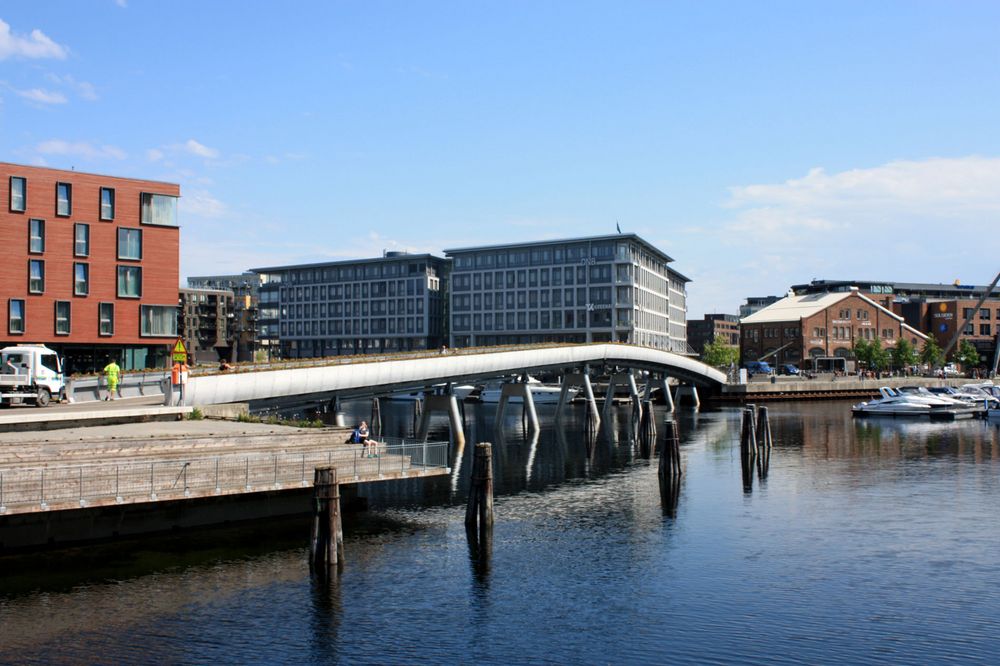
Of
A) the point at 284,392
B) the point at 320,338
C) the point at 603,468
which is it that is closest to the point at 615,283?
the point at 320,338

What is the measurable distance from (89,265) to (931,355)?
157m

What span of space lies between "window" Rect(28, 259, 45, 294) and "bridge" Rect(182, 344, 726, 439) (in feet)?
74.3

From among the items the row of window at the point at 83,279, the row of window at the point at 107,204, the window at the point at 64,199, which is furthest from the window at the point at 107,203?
the row of window at the point at 83,279

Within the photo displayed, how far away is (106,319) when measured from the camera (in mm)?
66750

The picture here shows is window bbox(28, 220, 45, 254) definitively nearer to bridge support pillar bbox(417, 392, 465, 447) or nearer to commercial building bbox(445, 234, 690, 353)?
bridge support pillar bbox(417, 392, 465, 447)

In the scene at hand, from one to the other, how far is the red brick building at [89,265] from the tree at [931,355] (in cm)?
15034

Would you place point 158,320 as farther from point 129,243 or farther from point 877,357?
point 877,357

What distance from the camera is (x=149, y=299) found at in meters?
69.4

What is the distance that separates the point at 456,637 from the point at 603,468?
123 feet

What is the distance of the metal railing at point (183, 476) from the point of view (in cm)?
2802

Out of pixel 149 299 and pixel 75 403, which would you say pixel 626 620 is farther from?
pixel 149 299

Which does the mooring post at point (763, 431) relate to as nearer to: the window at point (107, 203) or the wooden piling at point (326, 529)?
the wooden piling at point (326, 529)

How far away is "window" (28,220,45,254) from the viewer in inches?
2500

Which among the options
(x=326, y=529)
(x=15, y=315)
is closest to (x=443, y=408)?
(x=15, y=315)
